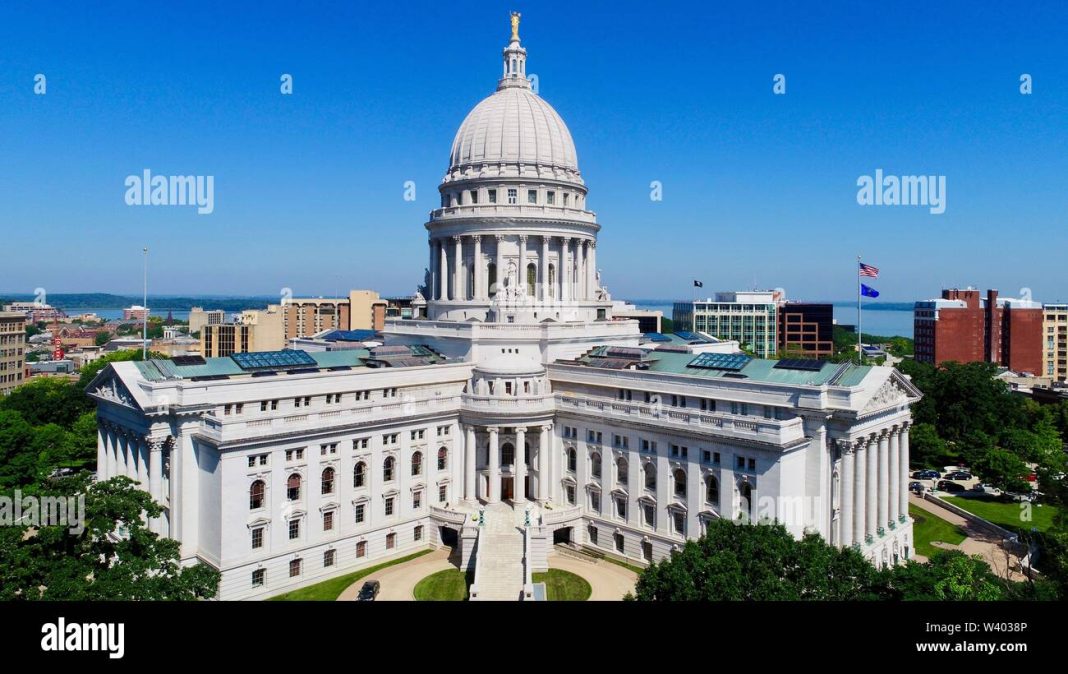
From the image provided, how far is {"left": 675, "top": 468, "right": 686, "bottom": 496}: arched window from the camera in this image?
56.0 meters

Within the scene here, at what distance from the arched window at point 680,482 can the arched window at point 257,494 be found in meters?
32.0

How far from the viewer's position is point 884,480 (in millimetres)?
58031

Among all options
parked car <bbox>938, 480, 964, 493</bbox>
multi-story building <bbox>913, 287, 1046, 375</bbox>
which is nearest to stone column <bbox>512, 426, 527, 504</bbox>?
parked car <bbox>938, 480, 964, 493</bbox>

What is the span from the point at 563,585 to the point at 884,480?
28127 mm

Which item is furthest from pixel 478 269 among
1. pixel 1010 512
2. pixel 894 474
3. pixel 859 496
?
pixel 1010 512

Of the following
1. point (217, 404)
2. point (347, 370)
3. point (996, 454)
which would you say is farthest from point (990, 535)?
point (217, 404)

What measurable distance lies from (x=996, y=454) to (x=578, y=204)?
54209 mm

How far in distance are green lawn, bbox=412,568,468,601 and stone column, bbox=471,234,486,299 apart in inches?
1401

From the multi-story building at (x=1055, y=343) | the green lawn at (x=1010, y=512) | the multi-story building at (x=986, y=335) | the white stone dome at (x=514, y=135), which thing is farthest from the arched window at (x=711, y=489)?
the multi-story building at (x=1055, y=343)

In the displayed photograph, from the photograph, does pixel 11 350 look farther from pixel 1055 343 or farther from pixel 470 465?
pixel 1055 343

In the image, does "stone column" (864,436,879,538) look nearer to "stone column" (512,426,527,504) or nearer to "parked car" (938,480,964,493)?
"stone column" (512,426,527,504)

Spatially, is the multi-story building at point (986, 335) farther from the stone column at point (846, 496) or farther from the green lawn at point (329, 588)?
the green lawn at point (329, 588)

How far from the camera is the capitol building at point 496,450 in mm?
51625
